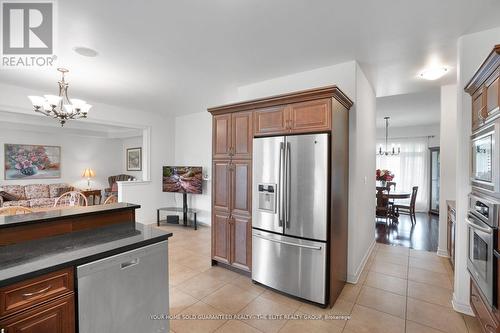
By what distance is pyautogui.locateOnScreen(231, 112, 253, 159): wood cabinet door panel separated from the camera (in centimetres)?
305

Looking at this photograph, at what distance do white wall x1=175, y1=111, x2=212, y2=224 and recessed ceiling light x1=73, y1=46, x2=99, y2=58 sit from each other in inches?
120

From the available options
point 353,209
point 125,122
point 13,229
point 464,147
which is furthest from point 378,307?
point 125,122

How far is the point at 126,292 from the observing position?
64.9 inches

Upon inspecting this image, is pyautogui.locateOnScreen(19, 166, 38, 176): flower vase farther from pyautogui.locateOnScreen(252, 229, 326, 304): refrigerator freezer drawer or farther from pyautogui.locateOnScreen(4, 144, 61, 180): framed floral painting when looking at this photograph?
pyautogui.locateOnScreen(252, 229, 326, 304): refrigerator freezer drawer

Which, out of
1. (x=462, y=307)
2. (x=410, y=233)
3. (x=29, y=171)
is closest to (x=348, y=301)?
(x=462, y=307)

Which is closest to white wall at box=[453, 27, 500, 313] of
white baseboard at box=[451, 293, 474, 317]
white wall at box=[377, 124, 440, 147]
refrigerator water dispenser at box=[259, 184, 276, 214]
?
white baseboard at box=[451, 293, 474, 317]

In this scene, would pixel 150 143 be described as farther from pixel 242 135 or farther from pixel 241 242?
pixel 241 242

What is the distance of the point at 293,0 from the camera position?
75.7 inches

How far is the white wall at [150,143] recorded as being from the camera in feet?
17.0

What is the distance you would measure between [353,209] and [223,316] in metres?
1.90

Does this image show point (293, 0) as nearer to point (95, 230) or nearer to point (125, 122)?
point (95, 230)

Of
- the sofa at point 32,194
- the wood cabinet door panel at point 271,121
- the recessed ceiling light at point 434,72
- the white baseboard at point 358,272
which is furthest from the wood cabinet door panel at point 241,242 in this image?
the sofa at point 32,194

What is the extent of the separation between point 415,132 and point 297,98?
23.3 feet

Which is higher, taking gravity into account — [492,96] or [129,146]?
[129,146]
